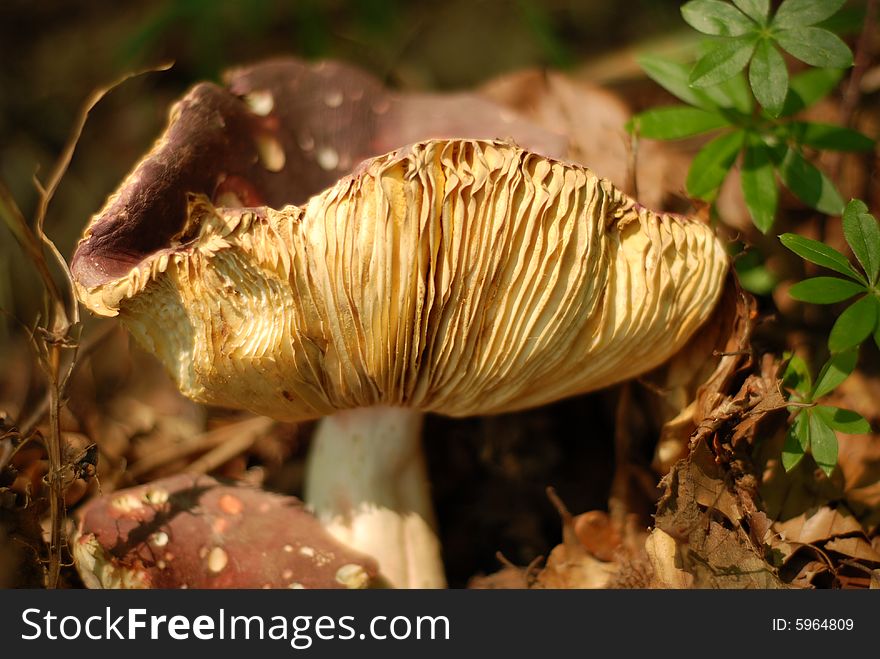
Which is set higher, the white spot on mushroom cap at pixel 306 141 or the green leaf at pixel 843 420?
the white spot on mushroom cap at pixel 306 141

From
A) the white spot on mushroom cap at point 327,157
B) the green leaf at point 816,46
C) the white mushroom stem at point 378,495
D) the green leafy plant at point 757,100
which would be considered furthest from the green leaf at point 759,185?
the white spot on mushroom cap at point 327,157

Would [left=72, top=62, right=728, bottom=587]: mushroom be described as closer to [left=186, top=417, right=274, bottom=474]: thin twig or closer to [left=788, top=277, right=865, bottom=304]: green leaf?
[left=788, top=277, right=865, bottom=304]: green leaf

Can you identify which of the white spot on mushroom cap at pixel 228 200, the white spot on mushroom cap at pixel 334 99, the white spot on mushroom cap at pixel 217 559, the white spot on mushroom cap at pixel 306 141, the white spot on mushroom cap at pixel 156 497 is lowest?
the white spot on mushroom cap at pixel 217 559

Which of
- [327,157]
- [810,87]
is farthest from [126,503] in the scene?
[810,87]

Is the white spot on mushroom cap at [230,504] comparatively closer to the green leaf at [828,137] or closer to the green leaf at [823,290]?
the green leaf at [823,290]

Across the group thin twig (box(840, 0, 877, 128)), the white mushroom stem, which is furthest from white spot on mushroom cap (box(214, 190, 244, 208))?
thin twig (box(840, 0, 877, 128))

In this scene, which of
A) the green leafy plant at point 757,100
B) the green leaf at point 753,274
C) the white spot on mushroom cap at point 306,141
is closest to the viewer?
the green leafy plant at point 757,100

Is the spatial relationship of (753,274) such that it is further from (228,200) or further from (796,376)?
(228,200)
